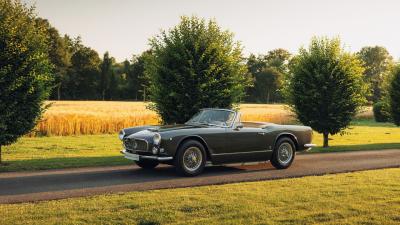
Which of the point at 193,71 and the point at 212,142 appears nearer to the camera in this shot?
the point at 212,142

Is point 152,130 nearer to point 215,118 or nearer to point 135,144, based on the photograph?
point 135,144

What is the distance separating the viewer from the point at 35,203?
7.96m

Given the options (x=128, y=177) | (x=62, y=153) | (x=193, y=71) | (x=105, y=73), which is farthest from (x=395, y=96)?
(x=105, y=73)

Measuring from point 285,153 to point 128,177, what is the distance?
179 inches

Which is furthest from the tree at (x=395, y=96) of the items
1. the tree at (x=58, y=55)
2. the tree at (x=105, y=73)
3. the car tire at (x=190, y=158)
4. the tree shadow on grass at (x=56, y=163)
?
the tree at (x=105, y=73)

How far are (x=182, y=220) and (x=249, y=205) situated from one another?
1.40 metres

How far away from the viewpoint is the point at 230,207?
25.2ft

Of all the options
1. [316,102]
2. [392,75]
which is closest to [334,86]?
[316,102]

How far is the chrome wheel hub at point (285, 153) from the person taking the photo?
13.3m

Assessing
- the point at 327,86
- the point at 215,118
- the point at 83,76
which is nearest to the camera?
the point at 215,118

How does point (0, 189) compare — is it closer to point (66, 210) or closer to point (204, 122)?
point (66, 210)

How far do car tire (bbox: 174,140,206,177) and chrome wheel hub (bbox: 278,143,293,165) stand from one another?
2619 mm

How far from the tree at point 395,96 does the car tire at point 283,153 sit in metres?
16.4

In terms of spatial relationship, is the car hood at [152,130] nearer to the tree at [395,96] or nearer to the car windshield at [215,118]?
the car windshield at [215,118]
